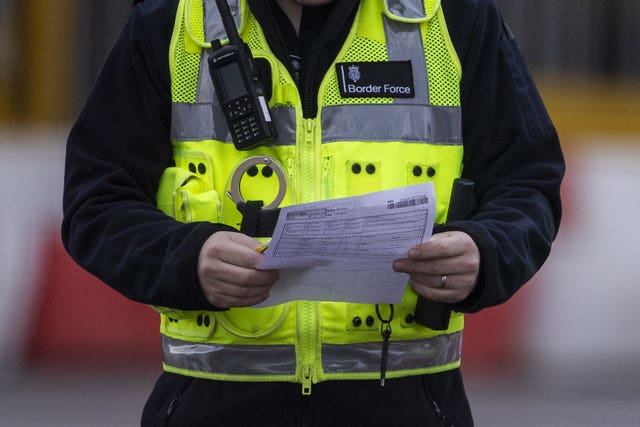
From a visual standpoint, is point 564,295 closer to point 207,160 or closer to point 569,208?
point 569,208

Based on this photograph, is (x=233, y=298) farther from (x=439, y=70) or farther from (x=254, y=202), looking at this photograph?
(x=439, y=70)

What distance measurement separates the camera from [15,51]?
7344 mm

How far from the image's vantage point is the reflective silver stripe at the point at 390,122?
246cm

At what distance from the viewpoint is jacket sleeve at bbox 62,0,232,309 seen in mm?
2389

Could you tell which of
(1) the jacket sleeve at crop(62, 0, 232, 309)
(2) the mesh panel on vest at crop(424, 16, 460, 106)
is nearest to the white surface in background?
(1) the jacket sleeve at crop(62, 0, 232, 309)

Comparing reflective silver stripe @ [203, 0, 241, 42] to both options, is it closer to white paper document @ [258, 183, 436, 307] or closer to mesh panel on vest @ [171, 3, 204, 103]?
mesh panel on vest @ [171, 3, 204, 103]

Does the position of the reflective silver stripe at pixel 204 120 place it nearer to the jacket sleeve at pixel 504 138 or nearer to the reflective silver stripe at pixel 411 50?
the reflective silver stripe at pixel 411 50

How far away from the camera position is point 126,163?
2469 mm

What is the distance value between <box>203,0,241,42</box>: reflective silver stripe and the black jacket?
4 centimetres

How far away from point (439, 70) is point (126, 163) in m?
0.58

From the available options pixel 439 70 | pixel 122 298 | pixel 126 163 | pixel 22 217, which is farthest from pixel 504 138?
pixel 22 217

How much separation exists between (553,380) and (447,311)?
4.74m

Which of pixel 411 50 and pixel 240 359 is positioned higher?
pixel 411 50

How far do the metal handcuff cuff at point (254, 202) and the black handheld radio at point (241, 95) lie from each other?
3cm
